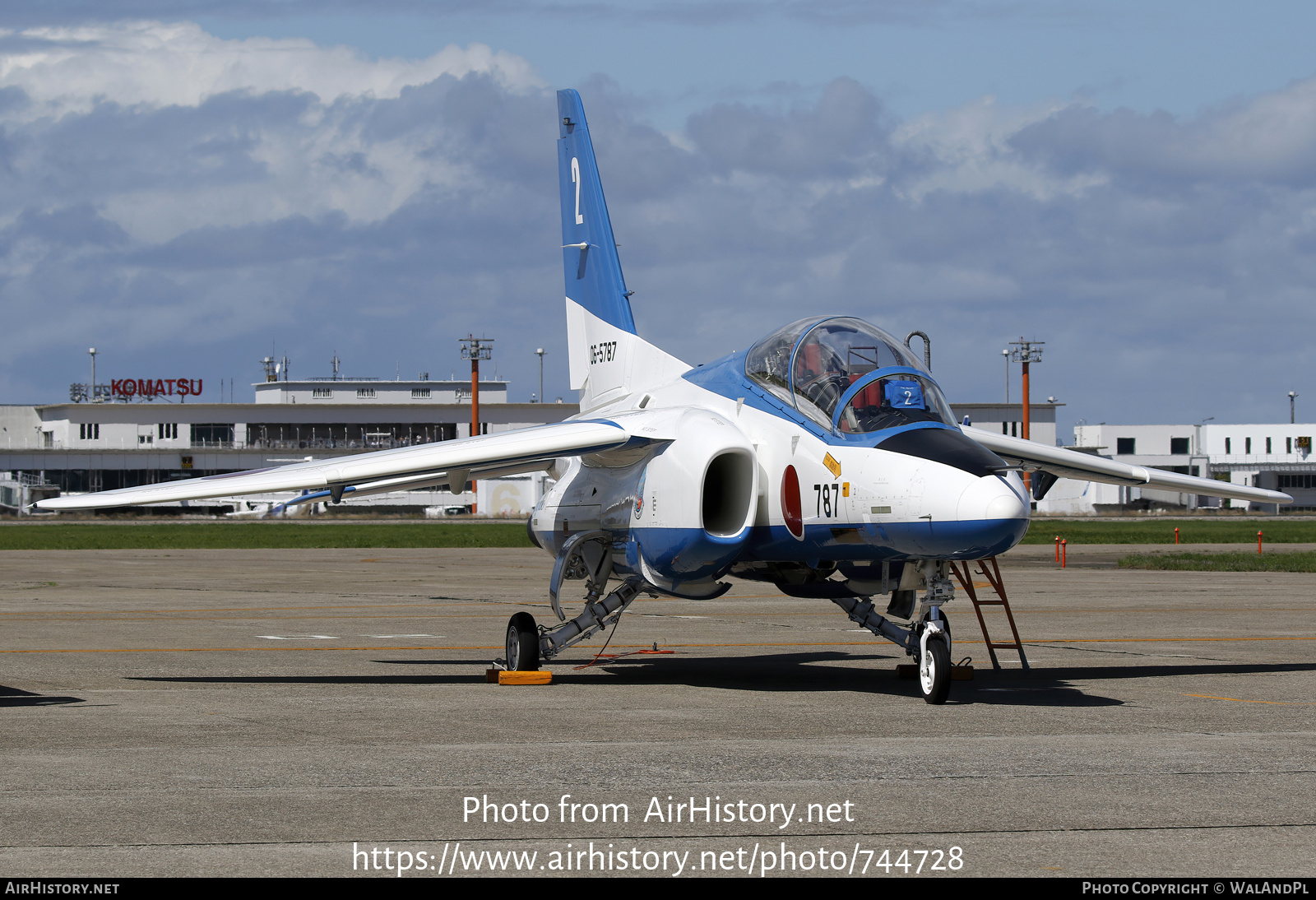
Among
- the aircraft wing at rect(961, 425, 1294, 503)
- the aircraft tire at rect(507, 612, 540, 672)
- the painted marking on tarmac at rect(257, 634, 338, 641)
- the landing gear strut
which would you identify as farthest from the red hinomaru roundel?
the painted marking on tarmac at rect(257, 634, 338, 641)

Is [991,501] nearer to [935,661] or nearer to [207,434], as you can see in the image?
[935,661]

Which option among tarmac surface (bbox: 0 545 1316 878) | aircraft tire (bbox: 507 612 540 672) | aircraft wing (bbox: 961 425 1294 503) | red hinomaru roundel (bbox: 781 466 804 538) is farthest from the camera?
aircraft wing (bbox: 961 425 1294 503)

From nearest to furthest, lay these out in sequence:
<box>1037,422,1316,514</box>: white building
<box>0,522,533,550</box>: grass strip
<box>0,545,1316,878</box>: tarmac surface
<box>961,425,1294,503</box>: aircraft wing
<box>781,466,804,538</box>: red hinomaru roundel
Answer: <box>0,545,1316,878</box>: tarmac surface < <box>781,466,804,538</box>: red hinomaru roundel < <box>961,425,1294,503</box>: aircraft wing < <box>0,522,533,550</box>: grass strip < <box>1037,422,1316,514</box>: white building

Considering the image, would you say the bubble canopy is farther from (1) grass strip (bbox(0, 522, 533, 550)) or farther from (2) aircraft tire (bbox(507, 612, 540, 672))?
(1) grass strip (bbox(0, 522, 533, 550))

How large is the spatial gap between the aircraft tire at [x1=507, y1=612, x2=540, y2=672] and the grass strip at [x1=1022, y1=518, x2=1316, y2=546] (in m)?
37.5

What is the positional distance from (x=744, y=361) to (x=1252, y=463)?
409 ft

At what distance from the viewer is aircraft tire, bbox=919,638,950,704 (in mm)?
12742

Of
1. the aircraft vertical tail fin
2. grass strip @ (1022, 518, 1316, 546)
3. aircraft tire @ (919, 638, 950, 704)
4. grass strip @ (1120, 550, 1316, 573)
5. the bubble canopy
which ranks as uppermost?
the aircraft vertical tail fin

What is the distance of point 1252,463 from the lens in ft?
421

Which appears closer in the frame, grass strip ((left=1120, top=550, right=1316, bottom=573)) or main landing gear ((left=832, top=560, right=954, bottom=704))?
main landing gear ((left=832, top=560, right=954, bottom=704))

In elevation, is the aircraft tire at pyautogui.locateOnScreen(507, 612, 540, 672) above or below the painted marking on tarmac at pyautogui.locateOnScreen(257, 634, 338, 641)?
above

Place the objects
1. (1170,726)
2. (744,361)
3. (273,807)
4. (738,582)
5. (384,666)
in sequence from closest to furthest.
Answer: (273,807), (1170,726), (744,361), (384,666), (738,582)
